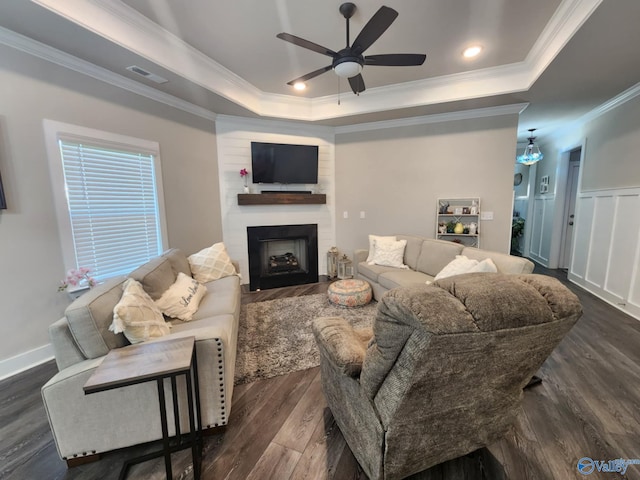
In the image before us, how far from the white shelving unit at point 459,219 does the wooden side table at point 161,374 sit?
3951mm

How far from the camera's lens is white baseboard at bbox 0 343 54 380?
2.13 m

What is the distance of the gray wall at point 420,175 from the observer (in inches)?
154

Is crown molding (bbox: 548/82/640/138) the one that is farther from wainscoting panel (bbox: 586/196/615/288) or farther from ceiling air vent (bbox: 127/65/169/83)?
ceiling air vent (bbox: 127/65/169/83)

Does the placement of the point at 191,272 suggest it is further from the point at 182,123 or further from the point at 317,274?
the point at 317,274

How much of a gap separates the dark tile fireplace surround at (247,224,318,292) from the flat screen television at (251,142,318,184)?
0.83 m

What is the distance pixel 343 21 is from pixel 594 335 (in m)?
4.00

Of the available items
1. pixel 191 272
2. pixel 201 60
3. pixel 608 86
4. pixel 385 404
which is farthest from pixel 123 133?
pixel 608 86

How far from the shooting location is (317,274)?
487cm

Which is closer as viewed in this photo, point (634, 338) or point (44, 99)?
point (44, 99)

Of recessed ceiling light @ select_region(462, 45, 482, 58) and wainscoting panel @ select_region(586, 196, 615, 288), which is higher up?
recessed ceiling light @ select_region(462, 45, 482, 58)

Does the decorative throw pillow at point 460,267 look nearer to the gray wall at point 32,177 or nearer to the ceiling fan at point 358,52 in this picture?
the ceiling fan at point 358,52

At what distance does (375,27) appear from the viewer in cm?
185

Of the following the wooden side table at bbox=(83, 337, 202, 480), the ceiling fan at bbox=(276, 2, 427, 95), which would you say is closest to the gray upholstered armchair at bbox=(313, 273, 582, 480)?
the wooden side table at bbox=(83, 337, 202, 480)

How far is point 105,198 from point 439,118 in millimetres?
4590
